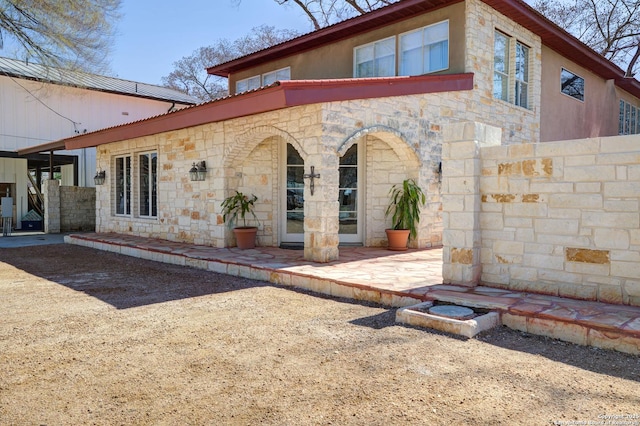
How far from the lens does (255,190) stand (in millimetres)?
9062

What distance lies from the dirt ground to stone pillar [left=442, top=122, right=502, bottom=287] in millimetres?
1138

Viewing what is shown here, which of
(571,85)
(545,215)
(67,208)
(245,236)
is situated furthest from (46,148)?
(571,85)

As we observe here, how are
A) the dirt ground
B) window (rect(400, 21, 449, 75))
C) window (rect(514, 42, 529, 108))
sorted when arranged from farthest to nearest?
window (rect(514, 42, 529, 108)) → window (rect(400, 21, 449, 75)) → the dirt ground

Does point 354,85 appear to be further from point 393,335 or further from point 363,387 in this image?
point 363,387

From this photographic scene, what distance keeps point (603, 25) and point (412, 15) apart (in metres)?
14.0

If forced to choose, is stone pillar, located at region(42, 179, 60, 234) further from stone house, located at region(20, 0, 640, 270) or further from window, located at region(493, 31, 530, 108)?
window, located at region(493, 31, 530, 108)

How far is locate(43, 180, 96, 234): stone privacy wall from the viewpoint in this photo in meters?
14.0

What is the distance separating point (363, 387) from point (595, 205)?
10.5 feet

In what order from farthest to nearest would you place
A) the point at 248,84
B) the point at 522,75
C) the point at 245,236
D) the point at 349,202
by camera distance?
1. the point at 248,84
2. the point at 522,75
3. the point at 349,202
4. the point at 245,236

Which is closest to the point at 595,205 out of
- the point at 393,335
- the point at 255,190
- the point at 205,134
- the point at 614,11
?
the point at 393,335

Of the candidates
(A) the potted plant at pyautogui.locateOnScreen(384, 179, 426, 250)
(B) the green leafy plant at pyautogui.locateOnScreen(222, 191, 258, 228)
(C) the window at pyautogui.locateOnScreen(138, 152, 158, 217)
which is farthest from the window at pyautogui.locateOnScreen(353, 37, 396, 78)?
(C) the window at pyautogui.locateOnScreen(138, 152, 158, 217)

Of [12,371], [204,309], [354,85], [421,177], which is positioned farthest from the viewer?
[421,177]

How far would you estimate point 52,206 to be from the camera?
14.1 metres

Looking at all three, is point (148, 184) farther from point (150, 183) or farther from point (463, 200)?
point (463, 200)
